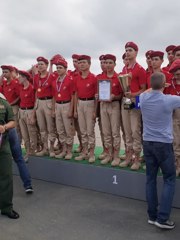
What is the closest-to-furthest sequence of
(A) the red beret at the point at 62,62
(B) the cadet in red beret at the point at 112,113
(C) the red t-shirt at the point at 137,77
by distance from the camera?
(C) the red t-shirt at the point at 137,77 → (B) the cadet in red beret at the point at 112,113 → (A) the red beret at the point at 62,62

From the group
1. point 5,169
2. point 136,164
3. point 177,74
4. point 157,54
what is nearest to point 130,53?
point 157,54

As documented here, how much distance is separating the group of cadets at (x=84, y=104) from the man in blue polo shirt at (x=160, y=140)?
36.6 inches

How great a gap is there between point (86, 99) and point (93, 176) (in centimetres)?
141

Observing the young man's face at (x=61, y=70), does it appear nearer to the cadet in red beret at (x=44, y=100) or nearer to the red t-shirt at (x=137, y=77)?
the cadet in red beret at (x=44, y=100)

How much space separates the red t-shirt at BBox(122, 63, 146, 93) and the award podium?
4.58 feet

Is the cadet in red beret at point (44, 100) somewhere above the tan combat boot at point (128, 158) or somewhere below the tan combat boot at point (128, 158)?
above

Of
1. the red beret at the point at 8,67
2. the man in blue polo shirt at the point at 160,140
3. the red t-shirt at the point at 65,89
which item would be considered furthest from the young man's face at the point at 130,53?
the red beret at the point at 8,67

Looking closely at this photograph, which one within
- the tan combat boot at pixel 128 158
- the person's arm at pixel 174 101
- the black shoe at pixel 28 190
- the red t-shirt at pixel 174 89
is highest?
the red t-shirt at pixel 174 89

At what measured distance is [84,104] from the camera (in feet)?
19.7

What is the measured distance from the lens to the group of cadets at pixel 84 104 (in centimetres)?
543

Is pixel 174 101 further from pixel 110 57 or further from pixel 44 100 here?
pixel 44 100

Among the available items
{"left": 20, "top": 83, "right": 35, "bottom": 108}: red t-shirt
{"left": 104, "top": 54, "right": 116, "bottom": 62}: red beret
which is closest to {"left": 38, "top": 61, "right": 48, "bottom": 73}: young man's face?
{"left": 20, "top": 83, "right": 35, "bottom": 108}: red t-shirt

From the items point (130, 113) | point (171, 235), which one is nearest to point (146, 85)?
point (130, 113)

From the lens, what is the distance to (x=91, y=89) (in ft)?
19.6
